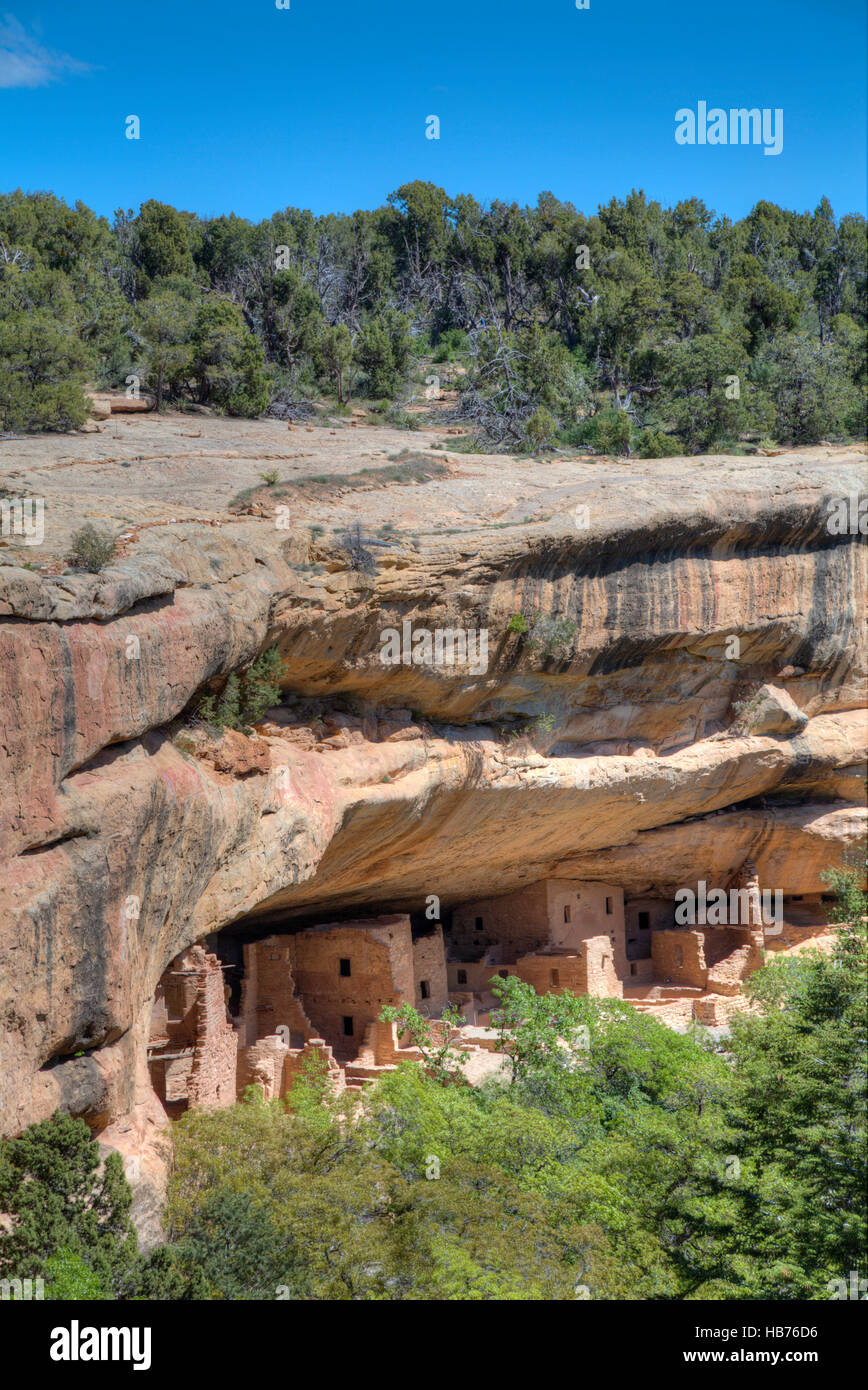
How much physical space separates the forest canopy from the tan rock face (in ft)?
13.9

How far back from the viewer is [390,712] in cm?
2214

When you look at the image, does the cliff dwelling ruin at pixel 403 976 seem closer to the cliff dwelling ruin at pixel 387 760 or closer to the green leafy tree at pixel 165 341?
the cliff dwelling ruin at pixel 387 760

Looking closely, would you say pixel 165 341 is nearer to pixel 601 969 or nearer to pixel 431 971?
pixel 431 971

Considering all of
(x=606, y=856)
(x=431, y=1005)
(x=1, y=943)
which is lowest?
(x=431, y=1005)

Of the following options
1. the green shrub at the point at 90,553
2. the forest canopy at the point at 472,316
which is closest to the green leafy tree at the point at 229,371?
the forest canopy at the point at 472,316

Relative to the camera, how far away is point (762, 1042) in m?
20.2

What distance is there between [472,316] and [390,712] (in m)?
28.3

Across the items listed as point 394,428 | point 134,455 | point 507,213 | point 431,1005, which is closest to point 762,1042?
point 431,1005

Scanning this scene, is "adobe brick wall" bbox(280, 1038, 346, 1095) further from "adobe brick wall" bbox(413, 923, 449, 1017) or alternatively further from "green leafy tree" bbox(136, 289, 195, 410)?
"green leafy tree" bbox(136, 289, 195, 410)

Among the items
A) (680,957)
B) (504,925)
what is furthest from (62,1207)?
(680,957)

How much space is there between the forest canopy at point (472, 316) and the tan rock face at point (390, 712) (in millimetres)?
4246
